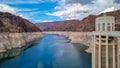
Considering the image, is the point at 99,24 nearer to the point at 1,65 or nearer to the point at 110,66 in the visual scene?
the point at 110,66

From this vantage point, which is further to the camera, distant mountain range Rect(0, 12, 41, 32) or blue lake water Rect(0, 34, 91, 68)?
distant mountain range Rect(0, 12, 41, 32)

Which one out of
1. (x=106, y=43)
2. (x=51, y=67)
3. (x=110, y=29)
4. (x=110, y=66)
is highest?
(x=110, y=29)

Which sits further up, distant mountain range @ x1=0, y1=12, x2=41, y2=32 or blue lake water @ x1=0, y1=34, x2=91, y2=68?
distant mountain range @ x1=0, y1=12, x2=41, y2=32

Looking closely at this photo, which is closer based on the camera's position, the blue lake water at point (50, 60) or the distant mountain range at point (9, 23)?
the blue lake water at point (50, 60)

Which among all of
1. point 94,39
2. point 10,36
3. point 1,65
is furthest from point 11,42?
point 94,39

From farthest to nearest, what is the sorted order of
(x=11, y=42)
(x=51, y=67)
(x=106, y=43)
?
(x=11, y=42)
(x=51, y=67)
(x=106, y=43)

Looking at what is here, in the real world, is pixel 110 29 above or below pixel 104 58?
above

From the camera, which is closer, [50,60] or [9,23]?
[50,60]

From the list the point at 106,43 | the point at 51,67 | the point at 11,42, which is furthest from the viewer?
the point at 11,42

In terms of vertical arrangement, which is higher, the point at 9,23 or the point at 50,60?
the point at 9,23

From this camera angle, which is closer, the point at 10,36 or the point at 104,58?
the point at 104,58

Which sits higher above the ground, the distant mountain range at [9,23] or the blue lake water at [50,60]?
the distant mountain range at [9,23]
